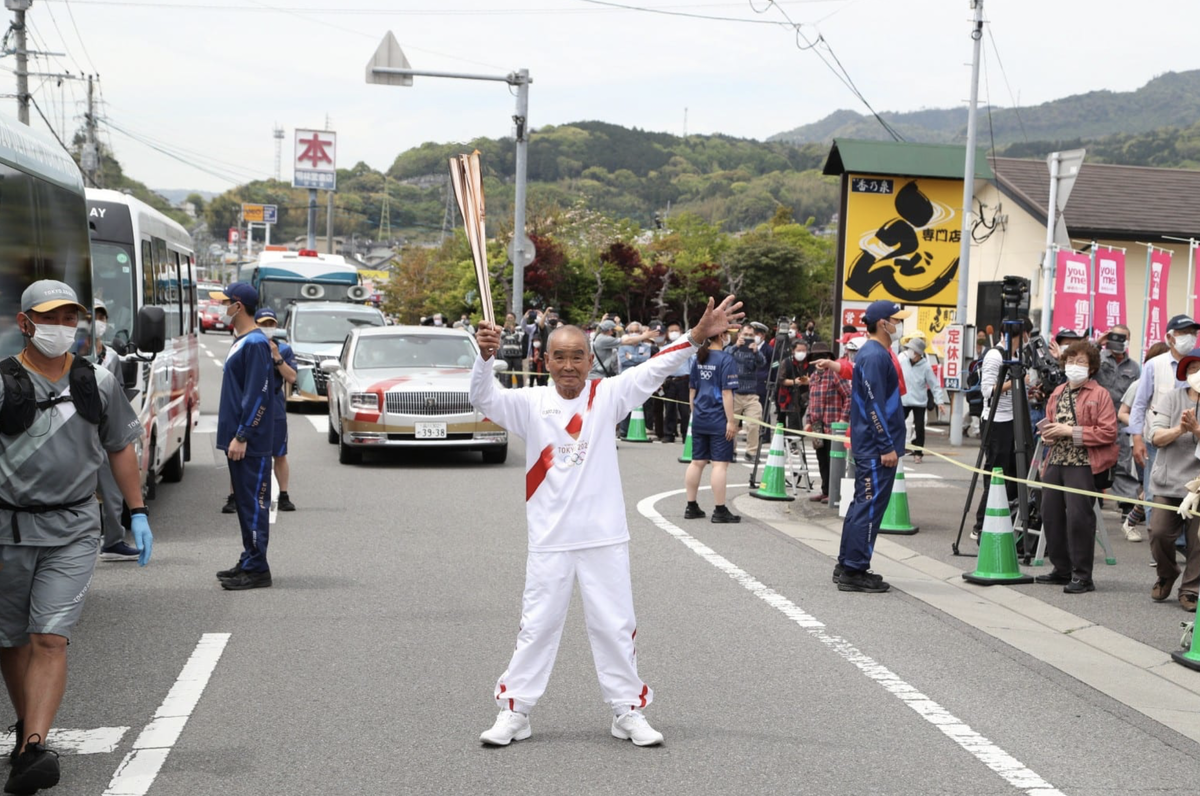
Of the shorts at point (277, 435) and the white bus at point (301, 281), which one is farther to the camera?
the white bus at point (301, 281)

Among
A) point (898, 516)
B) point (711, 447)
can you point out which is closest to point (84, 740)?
point (711, 447)

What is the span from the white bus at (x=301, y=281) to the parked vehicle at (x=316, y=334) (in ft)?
18.7

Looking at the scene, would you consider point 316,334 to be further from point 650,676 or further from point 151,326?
point 650,676

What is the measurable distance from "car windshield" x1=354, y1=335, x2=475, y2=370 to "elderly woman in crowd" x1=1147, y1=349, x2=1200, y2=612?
9521mm

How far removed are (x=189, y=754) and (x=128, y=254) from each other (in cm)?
768

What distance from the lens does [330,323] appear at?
24.1 m

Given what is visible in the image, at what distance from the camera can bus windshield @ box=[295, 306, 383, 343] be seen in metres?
23.7

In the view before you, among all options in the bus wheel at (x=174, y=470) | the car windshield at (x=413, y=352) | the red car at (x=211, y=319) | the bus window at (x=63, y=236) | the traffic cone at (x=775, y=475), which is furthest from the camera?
the red car at (x=211, y=319)

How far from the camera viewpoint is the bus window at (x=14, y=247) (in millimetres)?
6367

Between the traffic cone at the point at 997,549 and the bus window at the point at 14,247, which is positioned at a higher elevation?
the bus window at the point at 14,247

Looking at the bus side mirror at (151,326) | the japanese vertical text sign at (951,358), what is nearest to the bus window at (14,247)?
the bus side mirror at (151,326)

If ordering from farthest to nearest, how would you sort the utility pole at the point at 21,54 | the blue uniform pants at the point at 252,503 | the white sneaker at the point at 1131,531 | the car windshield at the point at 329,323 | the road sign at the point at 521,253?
1. the utility pole at the point at 21,54
2. the road sign at the point at 521,253
3. the car windshield at the point at 329,323
4. the white sneaker at the point at 1131,531
5. the blue uniform pants at the point at 252,503

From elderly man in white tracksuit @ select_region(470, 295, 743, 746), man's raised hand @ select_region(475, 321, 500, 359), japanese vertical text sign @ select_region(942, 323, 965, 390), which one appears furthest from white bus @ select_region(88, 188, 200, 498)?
japanese vertical text sign @ select_region(942, 323, 965, 390)

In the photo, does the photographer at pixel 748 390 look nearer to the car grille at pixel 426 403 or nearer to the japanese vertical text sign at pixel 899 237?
the car grille at pixel 426 403
